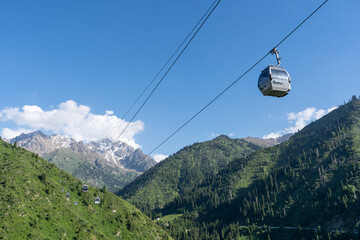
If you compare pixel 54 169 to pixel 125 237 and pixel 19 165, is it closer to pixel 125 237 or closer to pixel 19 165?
pixel 19 165

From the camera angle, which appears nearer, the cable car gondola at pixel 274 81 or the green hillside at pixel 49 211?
the cable car gondola at pixel 274 81

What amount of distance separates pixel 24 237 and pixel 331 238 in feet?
633

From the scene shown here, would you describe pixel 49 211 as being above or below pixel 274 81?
below

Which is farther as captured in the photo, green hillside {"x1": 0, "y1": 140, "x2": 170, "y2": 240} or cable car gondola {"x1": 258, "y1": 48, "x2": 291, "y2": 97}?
green hillside {"x1": 0, "y1": 140, "x2": 170, "y2": 240}

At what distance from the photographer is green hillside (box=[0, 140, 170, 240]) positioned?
85188 mm

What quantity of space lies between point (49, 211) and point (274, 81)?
107999mm

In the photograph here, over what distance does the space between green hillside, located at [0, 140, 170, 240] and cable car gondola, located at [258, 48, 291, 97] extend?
284 feet

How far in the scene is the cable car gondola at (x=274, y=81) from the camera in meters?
17.8

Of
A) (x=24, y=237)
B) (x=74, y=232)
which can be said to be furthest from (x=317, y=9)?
(x=74, y=232)

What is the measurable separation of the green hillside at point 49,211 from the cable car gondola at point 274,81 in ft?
284

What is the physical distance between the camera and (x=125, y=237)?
128 m

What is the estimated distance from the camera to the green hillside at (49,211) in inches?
3354

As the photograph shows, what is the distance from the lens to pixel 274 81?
1773 centimetres

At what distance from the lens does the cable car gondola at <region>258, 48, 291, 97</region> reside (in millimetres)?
17750
